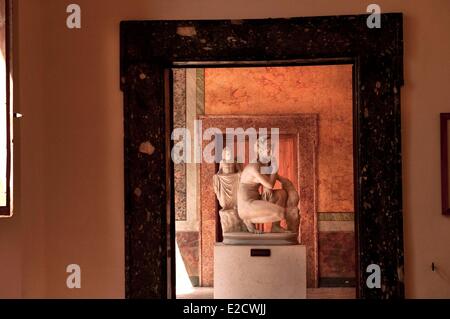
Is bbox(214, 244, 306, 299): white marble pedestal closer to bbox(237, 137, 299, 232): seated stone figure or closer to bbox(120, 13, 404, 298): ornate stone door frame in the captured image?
bbox(237, 137, 299, 232): seated stone figure

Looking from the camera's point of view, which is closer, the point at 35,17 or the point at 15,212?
the point at 15,212

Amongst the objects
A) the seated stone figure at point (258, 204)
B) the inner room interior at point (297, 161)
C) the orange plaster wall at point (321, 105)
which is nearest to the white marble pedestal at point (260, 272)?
the seated stone figure at point (258, 204)

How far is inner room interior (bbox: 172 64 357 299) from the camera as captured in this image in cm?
880

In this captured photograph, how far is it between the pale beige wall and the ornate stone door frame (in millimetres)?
77

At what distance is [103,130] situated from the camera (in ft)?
13.6

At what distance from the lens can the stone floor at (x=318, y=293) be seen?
8.07 meters

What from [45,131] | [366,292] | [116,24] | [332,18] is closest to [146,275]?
[45,131]

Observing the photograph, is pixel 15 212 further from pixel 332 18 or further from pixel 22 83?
pixel 332 18

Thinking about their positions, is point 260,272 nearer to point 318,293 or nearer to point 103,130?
point 318,293

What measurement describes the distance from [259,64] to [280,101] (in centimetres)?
472

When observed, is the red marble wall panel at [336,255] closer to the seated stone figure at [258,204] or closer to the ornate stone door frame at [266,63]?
the seated stone figure at [258,204]

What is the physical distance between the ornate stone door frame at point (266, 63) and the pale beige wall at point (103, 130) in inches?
3.0

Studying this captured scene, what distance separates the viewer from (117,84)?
4148 mm
